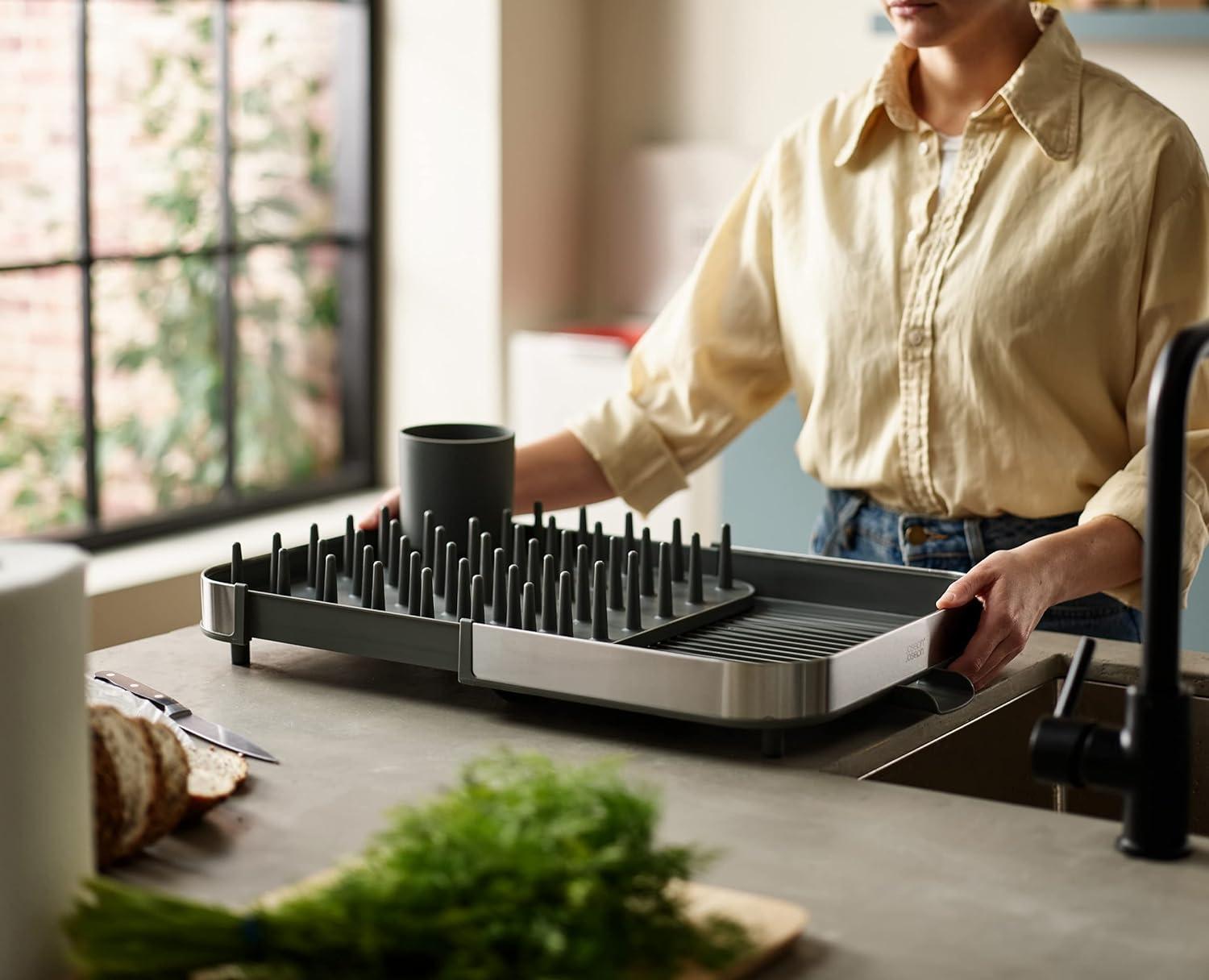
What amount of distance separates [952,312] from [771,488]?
4.16 feet

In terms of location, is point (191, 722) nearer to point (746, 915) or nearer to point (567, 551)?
point (567, 551)

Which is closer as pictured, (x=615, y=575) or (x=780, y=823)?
(x=780, y=823)

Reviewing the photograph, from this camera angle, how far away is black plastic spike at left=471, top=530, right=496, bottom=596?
4.62ft

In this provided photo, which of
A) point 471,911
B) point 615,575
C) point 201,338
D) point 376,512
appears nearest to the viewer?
point 471,911

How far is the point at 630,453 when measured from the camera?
6.17 feet

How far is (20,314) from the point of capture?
3.55m

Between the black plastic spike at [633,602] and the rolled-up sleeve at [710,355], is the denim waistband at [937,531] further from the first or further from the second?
the black plastic spike at [633,602]

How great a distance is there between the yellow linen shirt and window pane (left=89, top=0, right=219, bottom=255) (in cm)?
208

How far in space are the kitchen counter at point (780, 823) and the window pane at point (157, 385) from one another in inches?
92.3

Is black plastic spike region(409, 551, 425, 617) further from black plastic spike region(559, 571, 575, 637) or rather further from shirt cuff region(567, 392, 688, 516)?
shirt cuff region(567, 392, 688, 516)

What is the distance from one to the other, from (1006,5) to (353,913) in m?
1.33

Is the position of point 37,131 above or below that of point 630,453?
above

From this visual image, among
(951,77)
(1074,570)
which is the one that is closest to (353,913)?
(1074,570)

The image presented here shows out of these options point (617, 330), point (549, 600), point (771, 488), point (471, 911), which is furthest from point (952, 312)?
point (617, 330)
